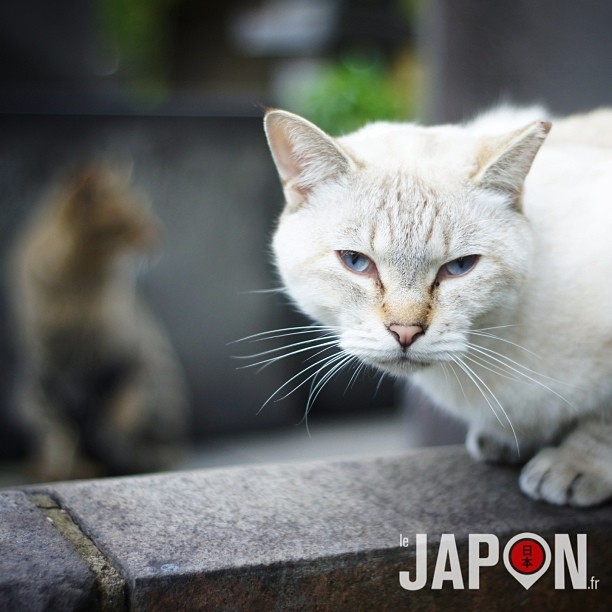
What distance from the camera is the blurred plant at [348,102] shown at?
277 inches

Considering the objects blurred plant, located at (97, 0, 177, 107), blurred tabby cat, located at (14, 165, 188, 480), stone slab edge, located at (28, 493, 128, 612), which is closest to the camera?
stone slab edge, located at (28, 493, 128, 612)

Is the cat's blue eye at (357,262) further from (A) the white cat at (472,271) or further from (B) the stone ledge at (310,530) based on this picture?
(B) the stone ledge at (310,530)

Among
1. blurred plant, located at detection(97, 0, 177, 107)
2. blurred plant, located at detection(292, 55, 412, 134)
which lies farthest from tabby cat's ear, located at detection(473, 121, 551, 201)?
blurred plant, located at detection(97, 0, 177, 107)

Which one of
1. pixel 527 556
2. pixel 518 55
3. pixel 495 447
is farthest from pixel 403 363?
pixel 518 55

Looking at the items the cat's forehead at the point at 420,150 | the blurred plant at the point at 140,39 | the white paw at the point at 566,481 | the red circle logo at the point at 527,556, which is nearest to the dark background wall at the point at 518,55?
the cat's forehead at the point at 420,150

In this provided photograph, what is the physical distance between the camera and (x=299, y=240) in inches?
89.7

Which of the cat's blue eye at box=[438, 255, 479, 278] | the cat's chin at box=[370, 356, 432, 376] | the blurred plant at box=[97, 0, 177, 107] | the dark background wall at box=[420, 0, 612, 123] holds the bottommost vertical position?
the cat's chin at box=[370, 356, 432, 376]

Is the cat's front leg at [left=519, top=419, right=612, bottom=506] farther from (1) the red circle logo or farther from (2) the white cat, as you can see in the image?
(1) the red circle logo

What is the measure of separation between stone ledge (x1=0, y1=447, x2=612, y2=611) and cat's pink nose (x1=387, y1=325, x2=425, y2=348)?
17.5 inches

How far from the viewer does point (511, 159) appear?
2111 millimetres

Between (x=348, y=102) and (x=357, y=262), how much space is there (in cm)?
513

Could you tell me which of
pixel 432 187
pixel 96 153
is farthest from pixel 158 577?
pixel 96 153

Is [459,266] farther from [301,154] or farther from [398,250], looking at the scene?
[301,154]

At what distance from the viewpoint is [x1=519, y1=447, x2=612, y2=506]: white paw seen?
7.65ft
